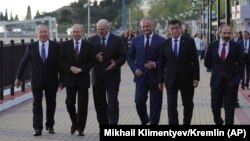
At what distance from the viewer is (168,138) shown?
6.18m

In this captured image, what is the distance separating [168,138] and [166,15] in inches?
4157

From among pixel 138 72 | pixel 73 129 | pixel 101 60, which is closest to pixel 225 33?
pixel 138 72

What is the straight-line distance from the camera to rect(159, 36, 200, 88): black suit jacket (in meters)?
9.83

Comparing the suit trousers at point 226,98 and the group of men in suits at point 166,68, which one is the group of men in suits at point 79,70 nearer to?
the group of men in suits at point 166,68

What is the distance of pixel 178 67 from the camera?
9.83 m

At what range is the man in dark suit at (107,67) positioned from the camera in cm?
1055

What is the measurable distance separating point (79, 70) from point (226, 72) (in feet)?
7.72

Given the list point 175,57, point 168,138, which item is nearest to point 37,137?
point 175,57

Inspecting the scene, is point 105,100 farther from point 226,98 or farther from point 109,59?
point 226,98

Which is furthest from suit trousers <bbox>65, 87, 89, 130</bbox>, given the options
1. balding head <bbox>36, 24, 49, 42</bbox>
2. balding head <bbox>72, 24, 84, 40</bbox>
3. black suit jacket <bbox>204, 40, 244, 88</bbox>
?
black suit jacket <bbox>204, 40, 244, 88</bbox>

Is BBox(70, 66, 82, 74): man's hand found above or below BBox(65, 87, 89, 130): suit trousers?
above

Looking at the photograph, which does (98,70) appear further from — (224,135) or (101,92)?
(224,135)

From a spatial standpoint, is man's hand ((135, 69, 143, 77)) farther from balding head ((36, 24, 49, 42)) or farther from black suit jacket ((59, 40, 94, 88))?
balding head ((36, 24, 49, 42))

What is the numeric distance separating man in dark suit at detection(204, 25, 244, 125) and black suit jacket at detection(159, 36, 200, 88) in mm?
485
